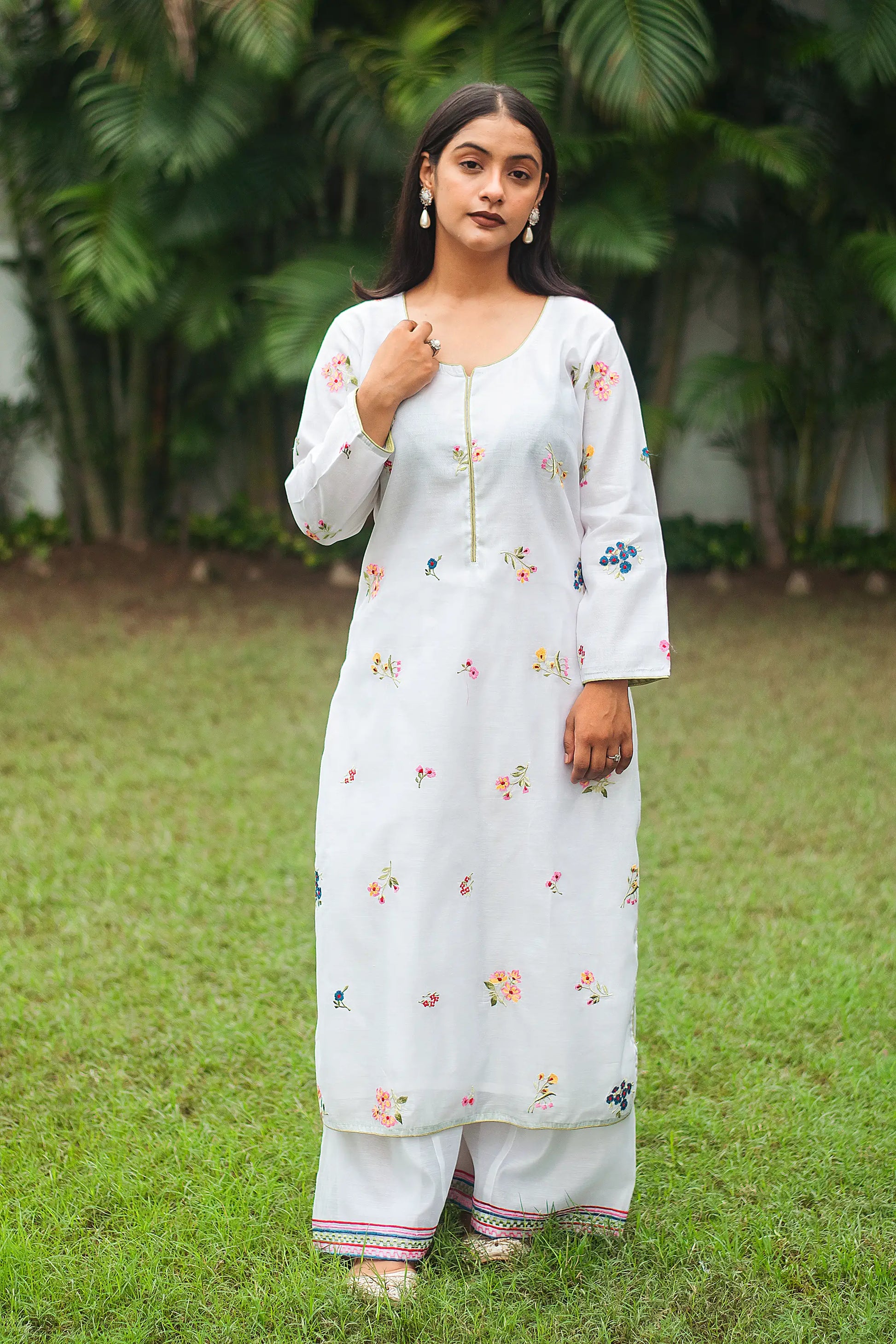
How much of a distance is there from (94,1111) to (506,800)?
1148 millimetres

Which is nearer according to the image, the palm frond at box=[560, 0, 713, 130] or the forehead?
the forehead

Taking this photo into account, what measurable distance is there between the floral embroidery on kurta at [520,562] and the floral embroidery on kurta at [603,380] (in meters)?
0.26

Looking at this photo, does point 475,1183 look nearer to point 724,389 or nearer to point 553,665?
point 553,665

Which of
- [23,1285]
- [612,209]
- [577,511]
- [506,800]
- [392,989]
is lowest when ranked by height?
[23,1285]

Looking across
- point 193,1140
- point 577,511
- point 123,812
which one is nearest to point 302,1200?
point 193,1140

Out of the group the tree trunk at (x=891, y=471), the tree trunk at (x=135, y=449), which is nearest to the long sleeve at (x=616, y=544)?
the tree trunk at (x=135, y=449)

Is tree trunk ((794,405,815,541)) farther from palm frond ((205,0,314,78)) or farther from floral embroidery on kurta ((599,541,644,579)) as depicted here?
floral embroidery on kurta ((599,541,644,579))

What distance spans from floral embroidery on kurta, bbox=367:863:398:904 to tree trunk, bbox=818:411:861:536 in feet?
22.4

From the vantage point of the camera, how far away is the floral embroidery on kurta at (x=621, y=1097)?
1955mm

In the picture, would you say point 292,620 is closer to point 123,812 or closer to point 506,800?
point 123,812

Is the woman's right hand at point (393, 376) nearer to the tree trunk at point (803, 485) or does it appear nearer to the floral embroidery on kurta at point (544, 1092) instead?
the floral embroidery on kurta at point (544, 1092)

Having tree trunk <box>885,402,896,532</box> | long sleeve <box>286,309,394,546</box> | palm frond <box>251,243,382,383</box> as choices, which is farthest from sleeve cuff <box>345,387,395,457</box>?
tree trunk <box>885,402,896,532</box>

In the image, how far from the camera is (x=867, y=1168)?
7.39 feet

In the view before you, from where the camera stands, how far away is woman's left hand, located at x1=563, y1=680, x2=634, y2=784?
1875 millimetres
